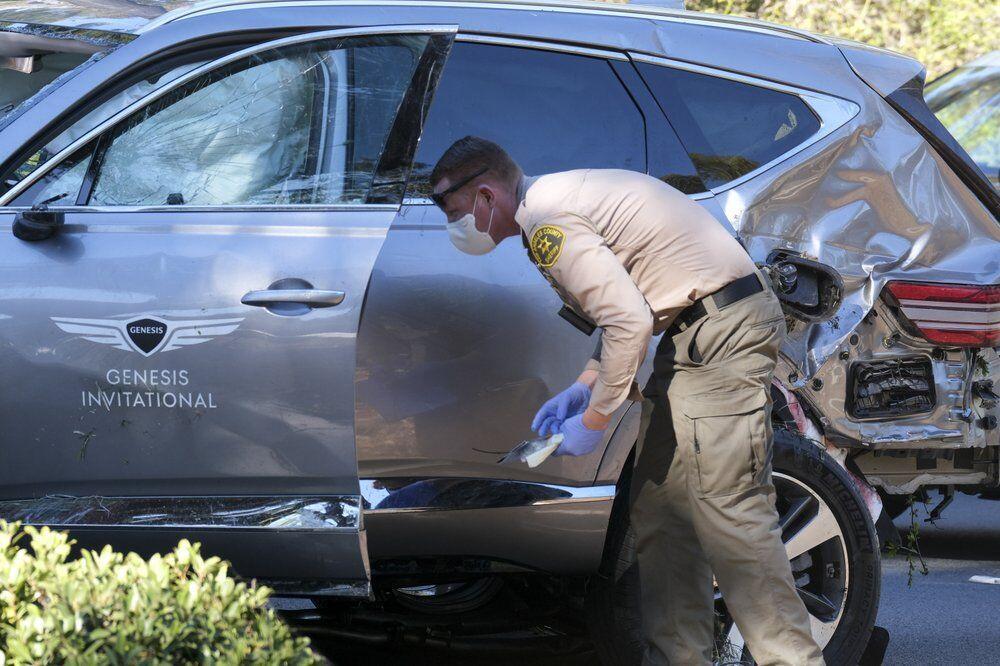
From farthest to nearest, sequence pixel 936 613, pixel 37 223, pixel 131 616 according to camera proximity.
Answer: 1. pixel 936 613
2. pixel 37 223
3. pixel 131 616

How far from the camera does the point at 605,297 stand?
280cm

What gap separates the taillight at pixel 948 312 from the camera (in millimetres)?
3516

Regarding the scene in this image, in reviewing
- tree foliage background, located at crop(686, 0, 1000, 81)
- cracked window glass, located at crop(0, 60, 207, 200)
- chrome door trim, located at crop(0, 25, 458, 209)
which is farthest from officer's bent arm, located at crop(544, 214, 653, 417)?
tree foliage background, located at crop(686, 0, 1000, 81)

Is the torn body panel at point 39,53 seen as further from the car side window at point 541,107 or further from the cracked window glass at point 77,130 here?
the car side window at point 541,107

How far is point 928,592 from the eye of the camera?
493cm

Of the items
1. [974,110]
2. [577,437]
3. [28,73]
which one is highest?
[974,110]

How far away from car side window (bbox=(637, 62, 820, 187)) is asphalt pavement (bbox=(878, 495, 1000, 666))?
72.1 inches

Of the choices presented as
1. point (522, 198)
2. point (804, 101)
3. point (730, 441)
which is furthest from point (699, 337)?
point (804, 101)

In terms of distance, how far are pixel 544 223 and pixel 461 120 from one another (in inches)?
25.9

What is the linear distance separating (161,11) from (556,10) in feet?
4.08

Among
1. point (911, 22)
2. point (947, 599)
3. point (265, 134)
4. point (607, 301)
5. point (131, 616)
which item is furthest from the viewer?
point (911, 22)

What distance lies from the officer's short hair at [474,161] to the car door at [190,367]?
0.24 meters

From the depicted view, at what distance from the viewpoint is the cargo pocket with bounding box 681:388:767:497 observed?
9.87 ft

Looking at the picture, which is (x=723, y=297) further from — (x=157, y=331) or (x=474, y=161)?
(x=157, y=331)
